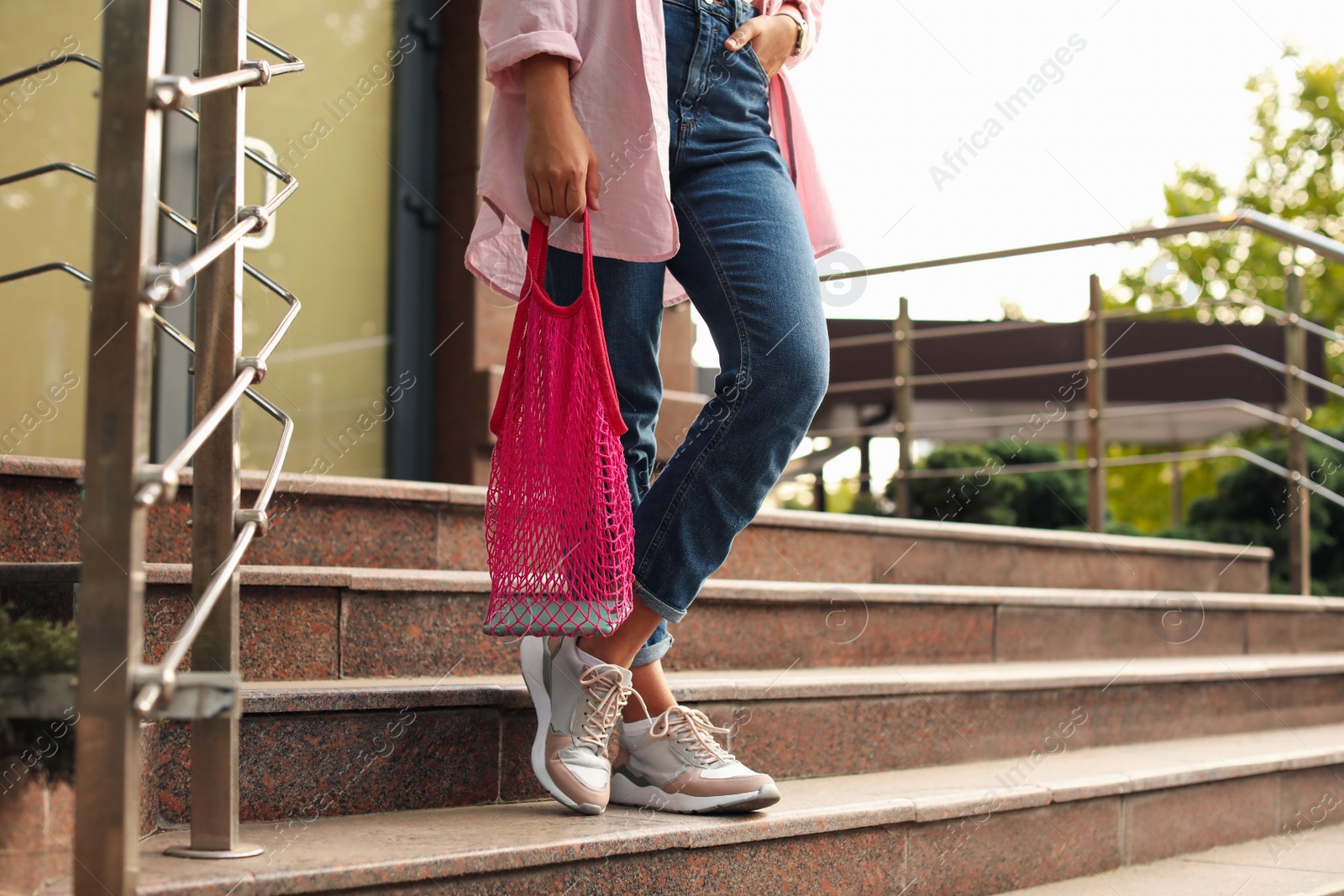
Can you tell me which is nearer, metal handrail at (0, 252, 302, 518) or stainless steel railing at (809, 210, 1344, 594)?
metal handrail at (0, 252, 302, 518)

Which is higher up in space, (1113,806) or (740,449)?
(740,449)

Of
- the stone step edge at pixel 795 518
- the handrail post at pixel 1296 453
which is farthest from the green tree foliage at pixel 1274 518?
the stone step edge at pixel 795 518

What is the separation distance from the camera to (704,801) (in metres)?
1.73

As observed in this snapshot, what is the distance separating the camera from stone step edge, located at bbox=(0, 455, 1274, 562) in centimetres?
204

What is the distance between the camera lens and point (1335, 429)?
7.29 metres

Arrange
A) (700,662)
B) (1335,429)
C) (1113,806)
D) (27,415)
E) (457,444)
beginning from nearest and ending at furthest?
(1113,806), (700,662), (27,415), (457,444), (1335,429)

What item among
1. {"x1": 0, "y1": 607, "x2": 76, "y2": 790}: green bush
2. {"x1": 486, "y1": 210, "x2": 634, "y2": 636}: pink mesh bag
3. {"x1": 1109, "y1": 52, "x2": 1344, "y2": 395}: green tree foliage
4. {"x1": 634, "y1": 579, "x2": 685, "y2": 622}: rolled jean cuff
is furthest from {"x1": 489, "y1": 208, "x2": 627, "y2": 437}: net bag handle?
{"x1": 1109, "y1": 52, "x2": 1344, "y2": 395}: green tree foliage

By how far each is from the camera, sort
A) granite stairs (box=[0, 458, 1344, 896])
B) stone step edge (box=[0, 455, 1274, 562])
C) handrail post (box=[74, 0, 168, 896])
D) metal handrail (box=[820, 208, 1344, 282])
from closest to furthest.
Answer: handrail post (box=[74, 0, 168, 896]), granite stairs (box=[0, 458, 1344, 896]), stone step edge (box=[0, 455, 1274, 562]), metal handrail (box=[820, 208, 1344, 282])

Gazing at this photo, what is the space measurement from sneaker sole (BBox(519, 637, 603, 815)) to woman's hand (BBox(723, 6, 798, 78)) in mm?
970

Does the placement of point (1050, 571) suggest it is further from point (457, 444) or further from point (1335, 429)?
point (1335, 429)

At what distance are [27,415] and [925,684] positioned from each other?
2711 mm

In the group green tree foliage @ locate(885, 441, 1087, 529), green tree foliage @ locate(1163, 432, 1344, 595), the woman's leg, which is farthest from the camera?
green tree foliage @ locate(885, 441, 1087, 529)

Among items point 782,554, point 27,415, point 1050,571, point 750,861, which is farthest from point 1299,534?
point 27,415

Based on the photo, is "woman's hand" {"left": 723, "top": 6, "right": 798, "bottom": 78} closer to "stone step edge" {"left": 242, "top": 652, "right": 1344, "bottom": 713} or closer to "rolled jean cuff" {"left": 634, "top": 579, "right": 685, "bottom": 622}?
"rolled jean cuff" {"left": 634, "top": 579, "right": 685, "bottom": 622}
